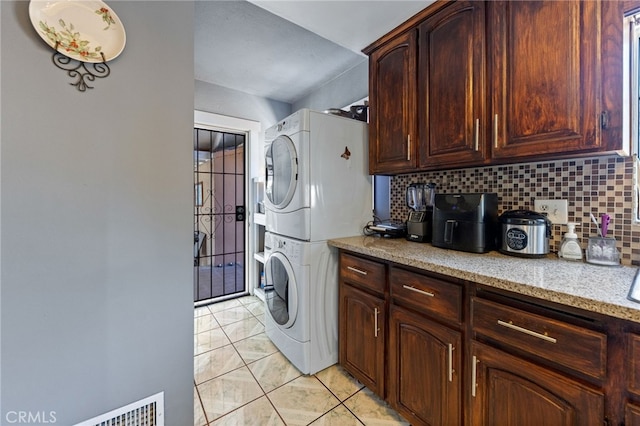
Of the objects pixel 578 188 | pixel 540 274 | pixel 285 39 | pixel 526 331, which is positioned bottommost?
pixel 526 331

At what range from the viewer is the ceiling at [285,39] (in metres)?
1.53

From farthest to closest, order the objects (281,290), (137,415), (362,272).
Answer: (281,290), (362,272), (137,415)

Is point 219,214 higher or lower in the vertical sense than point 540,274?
higher

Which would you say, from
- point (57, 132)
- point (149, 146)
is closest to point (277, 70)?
point (149, 146)

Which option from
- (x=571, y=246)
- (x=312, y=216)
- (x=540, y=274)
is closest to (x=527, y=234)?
(x=571, y=246)

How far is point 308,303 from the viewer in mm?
1728

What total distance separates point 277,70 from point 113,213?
2220mm

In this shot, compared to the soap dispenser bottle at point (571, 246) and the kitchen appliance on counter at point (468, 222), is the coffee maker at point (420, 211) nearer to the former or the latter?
the kitchen appliance on counter at point (468, 222)

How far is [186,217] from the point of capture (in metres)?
1.16

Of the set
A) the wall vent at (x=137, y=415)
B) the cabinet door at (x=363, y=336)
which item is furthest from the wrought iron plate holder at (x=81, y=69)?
the cabinet door at (x=363, y=336)

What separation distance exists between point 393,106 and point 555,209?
1.09 meters

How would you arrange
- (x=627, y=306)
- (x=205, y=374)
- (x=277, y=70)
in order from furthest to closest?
(x=277, y=70) < (x=205, y=374) < (x=627, y=306)

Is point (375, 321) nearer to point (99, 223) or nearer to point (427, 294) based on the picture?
point (427, 294)

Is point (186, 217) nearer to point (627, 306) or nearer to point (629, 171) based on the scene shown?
point (627, 306)
